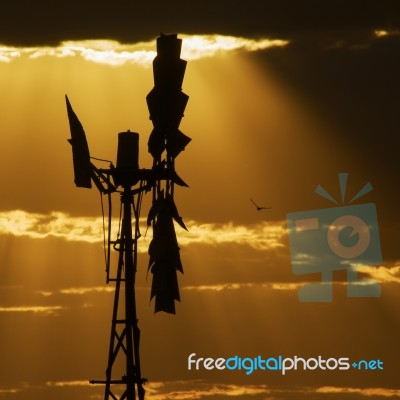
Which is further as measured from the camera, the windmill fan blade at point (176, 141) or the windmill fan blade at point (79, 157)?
the windmill fan blade at point (176, 141)

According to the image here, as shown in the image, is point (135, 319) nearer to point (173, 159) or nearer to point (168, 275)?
→ point (168, 275)

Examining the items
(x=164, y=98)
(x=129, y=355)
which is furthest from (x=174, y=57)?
(x=129, y=355)

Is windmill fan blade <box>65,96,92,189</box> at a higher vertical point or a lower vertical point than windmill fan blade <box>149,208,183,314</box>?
higher

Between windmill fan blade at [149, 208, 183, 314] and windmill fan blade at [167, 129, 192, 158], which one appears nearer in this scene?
windmill fan blade at [149, 208, 183, 314]

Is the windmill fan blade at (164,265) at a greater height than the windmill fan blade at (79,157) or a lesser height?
lesser

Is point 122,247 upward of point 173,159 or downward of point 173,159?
downward

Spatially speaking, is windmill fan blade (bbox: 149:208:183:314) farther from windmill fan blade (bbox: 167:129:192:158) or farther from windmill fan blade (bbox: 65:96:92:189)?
windmill fan blade (bbox: 65:96:92:189)

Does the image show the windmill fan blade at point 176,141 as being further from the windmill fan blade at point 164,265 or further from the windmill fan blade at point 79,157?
the windmill fan blade at point 79,157

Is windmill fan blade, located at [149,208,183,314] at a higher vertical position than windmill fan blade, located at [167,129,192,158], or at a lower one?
lower

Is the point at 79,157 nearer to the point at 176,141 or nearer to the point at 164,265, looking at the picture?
the point at 176,141

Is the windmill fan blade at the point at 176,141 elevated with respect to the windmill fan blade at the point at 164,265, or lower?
elevated

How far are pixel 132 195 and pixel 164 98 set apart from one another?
391cm

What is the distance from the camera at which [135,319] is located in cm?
4569

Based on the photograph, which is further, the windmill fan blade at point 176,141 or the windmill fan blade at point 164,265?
the windmill fan blade at point 176,141
